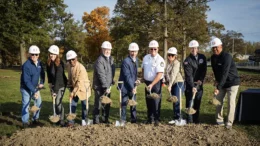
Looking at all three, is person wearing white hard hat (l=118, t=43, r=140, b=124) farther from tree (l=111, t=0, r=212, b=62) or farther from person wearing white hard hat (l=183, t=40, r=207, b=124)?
tree (l=111, t=0, r=212, b=62)

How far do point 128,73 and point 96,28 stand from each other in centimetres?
3727

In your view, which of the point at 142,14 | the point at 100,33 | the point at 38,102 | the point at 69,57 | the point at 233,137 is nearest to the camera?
the point at 233,137

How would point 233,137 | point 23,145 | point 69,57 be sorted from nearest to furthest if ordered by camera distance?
1. point 23,145
2. point 233,137
3. point 69,57

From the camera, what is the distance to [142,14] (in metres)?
23.6

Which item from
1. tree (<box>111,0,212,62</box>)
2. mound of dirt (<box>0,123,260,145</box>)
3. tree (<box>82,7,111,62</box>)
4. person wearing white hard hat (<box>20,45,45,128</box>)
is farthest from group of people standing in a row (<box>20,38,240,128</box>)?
tree (<box>82,7,111,62</box>)

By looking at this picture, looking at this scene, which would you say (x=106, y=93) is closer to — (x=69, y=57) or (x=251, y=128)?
(x=69, y=57)

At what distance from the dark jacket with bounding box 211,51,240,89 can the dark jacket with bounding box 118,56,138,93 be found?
2271mm

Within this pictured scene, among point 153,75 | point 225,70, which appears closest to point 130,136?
point 153,75

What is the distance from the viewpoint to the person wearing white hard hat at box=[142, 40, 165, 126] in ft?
21.2

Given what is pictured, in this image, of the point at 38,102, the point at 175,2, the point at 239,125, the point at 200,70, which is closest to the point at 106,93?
the point at 38,102

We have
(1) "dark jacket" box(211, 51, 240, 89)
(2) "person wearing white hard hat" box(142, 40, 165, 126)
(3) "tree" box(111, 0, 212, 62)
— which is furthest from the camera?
(3) "tree" box(111, 0, 212, 62)

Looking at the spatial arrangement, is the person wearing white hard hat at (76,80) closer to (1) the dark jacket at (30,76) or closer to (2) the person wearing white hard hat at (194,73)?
(1) the dark jacket at (30,76)

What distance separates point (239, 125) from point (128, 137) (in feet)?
11.7

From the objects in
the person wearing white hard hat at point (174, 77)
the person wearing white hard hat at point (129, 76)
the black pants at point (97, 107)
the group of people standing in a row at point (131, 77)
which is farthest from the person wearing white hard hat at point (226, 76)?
the black pants at point (97, 107)
